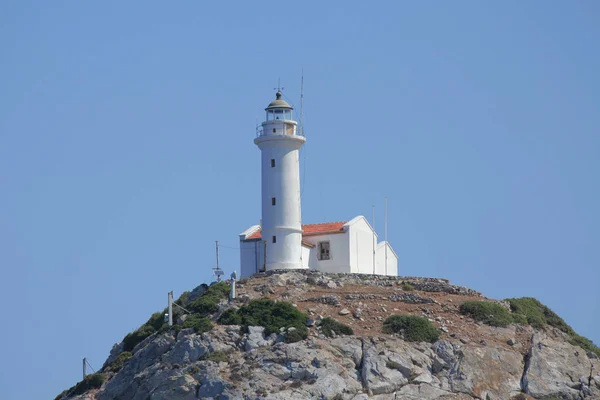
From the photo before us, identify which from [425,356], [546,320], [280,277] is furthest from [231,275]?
[546,320]

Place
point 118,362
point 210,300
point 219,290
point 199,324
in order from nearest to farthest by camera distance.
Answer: point 199,324 < point 118,362 < point 210,300 < point 219,290

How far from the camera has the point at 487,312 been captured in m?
62.5

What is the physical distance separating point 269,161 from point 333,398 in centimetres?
1629

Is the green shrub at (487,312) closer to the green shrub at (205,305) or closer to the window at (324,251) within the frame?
the window at (324,251)

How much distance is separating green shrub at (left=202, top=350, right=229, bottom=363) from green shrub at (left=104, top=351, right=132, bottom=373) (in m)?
6.24

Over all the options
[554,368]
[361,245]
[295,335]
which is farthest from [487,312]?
[295,335]

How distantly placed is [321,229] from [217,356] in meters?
13.4

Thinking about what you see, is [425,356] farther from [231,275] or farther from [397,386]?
[231,275]

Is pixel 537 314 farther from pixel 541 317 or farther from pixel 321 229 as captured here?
pixel 321 229

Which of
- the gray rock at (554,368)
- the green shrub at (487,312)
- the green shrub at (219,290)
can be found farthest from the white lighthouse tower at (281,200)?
the gray rock at (554,368)

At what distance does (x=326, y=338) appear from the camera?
58.8 meters

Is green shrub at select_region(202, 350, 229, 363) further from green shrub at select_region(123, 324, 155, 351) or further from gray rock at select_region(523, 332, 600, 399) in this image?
gray rock at select_region(523, 332, 600, 399)

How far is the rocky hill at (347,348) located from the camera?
56156 millimetres

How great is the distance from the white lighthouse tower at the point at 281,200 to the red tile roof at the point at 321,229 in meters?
1.49
